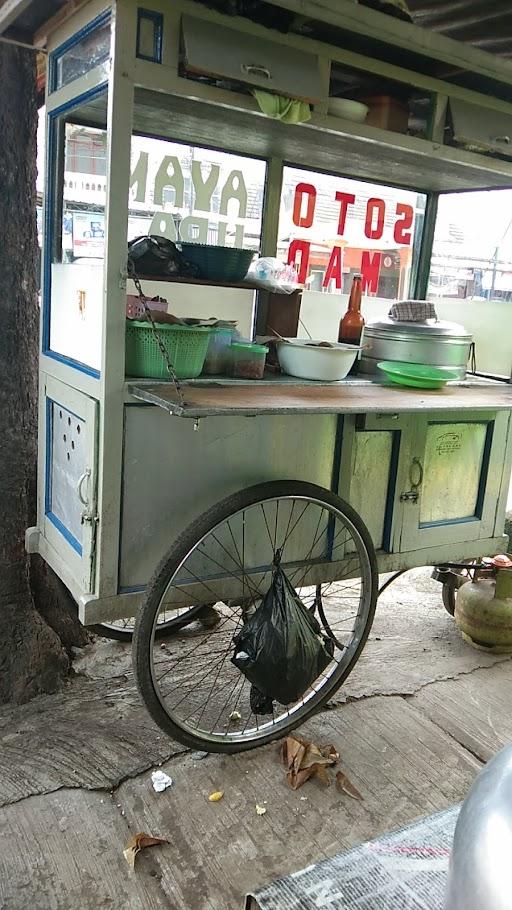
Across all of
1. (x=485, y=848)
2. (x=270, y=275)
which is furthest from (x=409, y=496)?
(x=485, y=848)

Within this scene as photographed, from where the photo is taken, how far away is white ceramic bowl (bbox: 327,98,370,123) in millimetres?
2703

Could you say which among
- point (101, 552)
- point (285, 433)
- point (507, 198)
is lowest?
point (101, 552)

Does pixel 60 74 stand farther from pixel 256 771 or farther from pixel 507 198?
pixel 256 771

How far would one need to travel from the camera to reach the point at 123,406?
8.02 ft

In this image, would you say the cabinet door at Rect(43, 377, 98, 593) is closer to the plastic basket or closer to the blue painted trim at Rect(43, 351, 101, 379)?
the blue painted trim at Rect(43, 351, 101, 379)

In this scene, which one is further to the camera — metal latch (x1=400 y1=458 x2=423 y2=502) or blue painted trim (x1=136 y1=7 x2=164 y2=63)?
metal latch (x1=400 y1=458 x2=423 y2=502)

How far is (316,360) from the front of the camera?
9.89 feet

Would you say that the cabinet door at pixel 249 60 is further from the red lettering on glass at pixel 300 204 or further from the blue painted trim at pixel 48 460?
the blue painted trim at pixel 48 460

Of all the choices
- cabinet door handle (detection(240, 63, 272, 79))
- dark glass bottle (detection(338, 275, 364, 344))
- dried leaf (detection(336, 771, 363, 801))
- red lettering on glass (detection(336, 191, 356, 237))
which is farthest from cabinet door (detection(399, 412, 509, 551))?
cabinet door handle (detection(240, 63, 272, 79))

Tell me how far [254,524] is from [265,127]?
5.20 ft

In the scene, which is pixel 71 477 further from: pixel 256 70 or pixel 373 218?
pixel 373 218

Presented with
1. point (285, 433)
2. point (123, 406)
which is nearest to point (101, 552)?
point (123, 406)

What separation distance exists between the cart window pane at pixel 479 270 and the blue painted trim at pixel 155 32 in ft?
7.00

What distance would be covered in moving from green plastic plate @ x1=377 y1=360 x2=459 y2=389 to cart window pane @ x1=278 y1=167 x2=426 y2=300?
2.55 ft
